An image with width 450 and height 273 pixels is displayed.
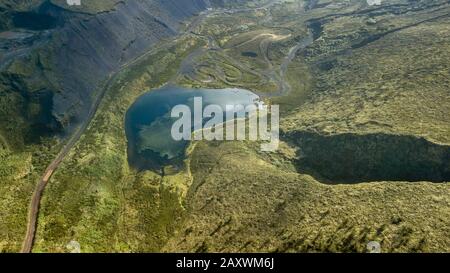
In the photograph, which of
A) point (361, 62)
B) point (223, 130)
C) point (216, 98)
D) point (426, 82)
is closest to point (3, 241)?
point (223, 130)

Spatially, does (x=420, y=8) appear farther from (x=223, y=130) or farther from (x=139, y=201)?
(x=139, y=201)

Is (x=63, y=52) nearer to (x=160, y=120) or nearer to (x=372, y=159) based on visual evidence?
(x=160, y=120)

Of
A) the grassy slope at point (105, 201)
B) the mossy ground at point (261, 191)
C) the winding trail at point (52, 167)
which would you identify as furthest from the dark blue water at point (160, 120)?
the winding trail at point (52, 167)

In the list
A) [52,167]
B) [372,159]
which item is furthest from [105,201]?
[372,159]

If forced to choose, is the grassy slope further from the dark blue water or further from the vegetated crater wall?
the vegetated crater wall

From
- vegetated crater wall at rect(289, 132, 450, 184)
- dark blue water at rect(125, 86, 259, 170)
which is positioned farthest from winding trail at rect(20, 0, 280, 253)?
vegetated crater wall at rect(289, 132, 450, 184)

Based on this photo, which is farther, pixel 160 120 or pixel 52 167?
pixel 160 120
